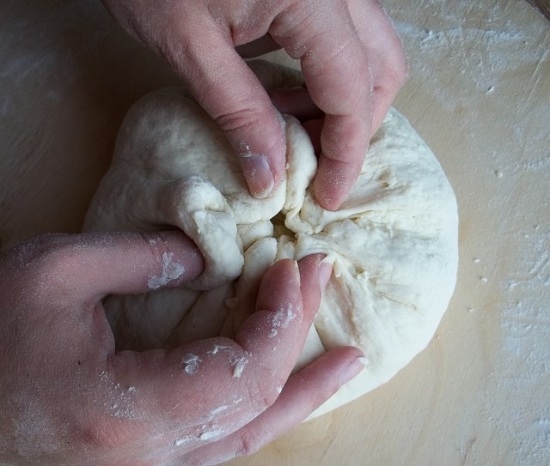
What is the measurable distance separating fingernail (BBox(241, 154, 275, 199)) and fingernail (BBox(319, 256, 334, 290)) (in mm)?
161

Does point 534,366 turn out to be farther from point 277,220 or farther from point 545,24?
point 545,24

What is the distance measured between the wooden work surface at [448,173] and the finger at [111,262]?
0.40 meters

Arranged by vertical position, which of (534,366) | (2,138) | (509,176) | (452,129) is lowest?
(534,366)

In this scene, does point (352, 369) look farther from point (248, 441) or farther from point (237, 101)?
point (237, 101)

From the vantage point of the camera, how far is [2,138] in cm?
148

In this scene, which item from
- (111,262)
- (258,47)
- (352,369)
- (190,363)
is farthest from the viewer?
(258,47)

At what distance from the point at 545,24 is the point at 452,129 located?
41 centimetres

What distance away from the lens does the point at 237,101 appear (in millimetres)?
1066

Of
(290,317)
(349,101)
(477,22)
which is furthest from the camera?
(477,22)

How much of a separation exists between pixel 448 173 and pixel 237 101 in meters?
0.68

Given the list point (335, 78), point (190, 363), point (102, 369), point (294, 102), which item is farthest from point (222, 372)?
point (294, 102)


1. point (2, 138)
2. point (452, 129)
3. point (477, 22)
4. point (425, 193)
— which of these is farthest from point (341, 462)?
point (477, 22)

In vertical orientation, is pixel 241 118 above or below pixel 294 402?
above

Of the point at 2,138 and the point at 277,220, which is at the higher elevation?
the point at 2,138
